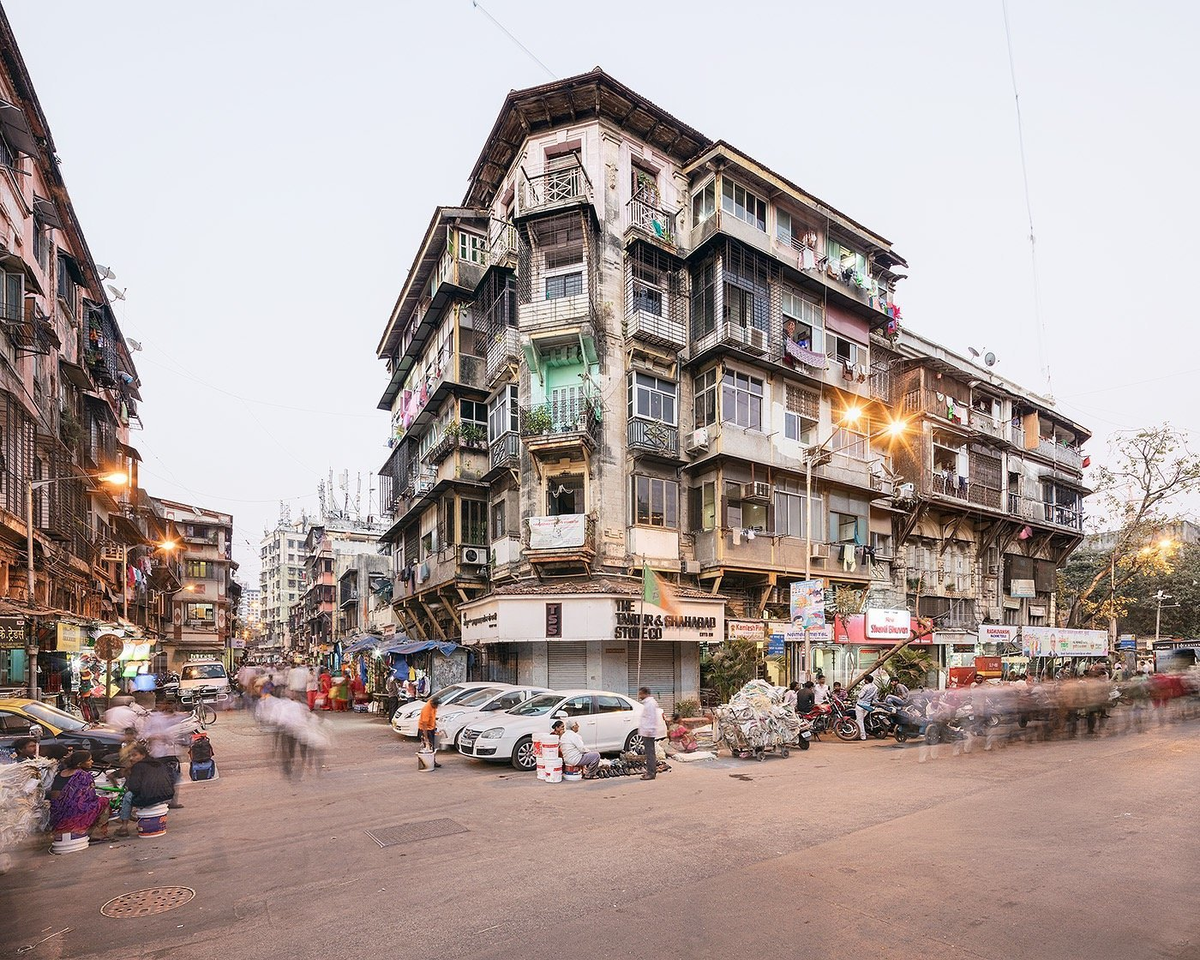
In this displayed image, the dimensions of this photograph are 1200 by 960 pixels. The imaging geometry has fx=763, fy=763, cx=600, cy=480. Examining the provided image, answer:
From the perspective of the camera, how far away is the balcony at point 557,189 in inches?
1049

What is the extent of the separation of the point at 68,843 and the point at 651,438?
64.7ft

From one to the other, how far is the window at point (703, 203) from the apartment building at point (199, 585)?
59.4 m

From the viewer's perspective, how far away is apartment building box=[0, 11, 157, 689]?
21.1 metres

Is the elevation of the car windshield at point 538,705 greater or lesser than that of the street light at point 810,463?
lesser

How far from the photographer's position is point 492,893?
24.8ft

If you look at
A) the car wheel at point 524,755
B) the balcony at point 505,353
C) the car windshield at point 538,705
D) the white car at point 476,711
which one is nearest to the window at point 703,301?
the balcony at point 505,353

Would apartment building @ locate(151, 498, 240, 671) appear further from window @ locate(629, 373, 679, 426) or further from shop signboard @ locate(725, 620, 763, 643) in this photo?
shop signboard @ locate(725, 620, 763, 643)

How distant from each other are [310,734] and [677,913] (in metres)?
11.9

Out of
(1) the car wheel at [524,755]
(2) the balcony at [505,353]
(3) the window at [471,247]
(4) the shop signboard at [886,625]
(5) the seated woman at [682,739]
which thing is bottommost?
(5) the seated woman at [682,739]

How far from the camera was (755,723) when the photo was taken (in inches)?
679

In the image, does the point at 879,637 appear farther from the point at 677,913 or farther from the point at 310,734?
the point at 677,913

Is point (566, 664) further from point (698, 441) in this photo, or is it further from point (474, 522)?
point (698, 441)

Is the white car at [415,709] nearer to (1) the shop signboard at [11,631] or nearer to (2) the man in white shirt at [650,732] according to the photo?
(2) the man in white shirt at [650,732]

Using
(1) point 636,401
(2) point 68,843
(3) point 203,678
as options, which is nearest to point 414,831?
(2) point 68,843
